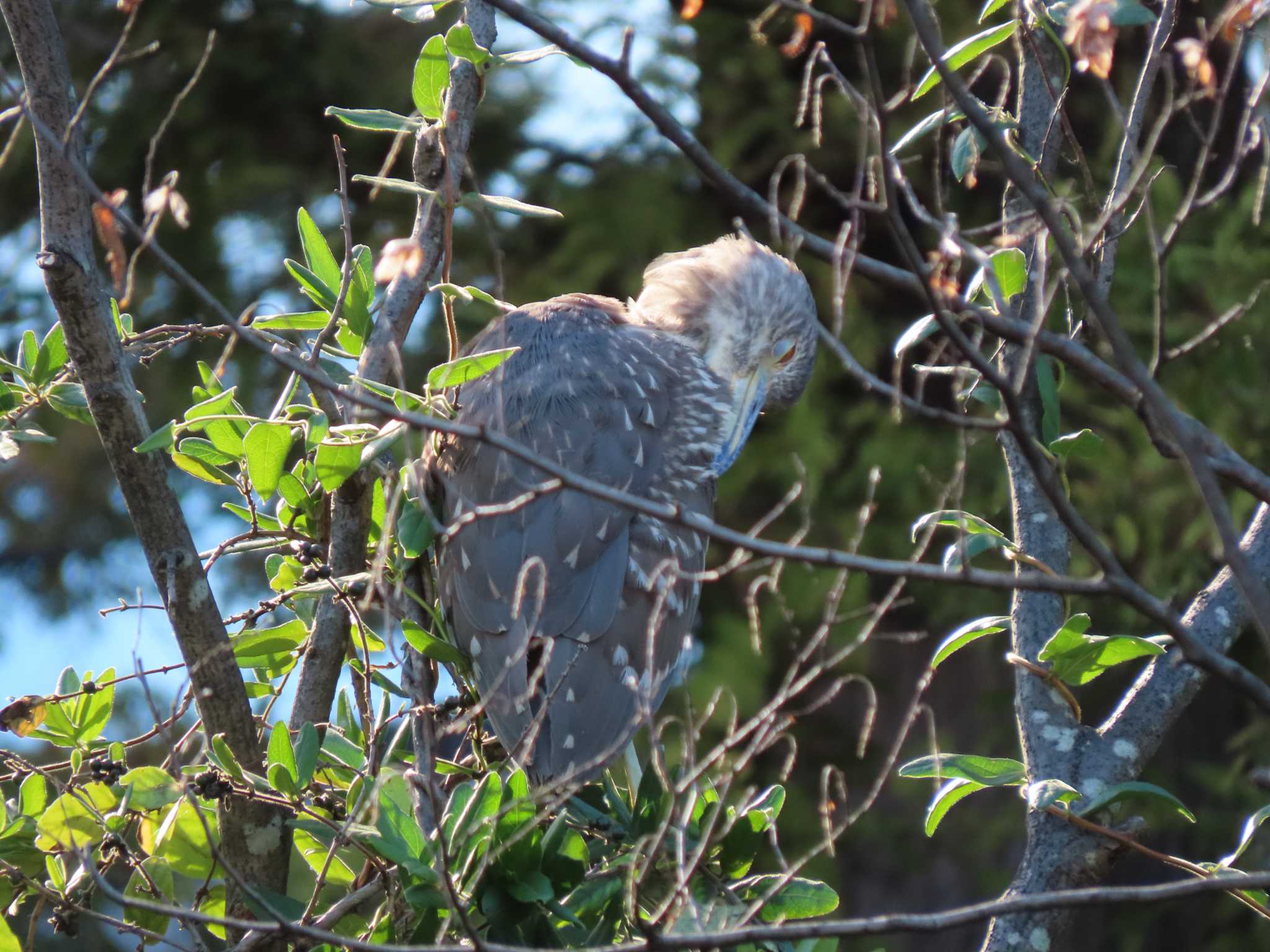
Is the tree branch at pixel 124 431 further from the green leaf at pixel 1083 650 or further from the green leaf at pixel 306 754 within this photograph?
the green leaf at pixel 1083 650

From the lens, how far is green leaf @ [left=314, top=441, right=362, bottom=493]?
1.77 m

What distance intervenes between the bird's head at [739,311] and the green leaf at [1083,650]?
1.54 meters

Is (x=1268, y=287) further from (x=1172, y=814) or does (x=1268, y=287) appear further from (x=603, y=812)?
(x=603, y=812)

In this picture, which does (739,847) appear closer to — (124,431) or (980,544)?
(980,544)

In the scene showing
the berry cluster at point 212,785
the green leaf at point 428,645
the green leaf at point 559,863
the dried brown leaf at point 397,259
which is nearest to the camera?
the dried brown leaf at point 397,259

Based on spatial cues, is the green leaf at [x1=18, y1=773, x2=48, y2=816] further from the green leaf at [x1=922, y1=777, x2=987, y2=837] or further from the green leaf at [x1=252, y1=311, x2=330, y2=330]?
the green leaf at [x1=922, y1=777, x2=987, y2=837]

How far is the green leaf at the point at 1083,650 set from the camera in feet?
5.85

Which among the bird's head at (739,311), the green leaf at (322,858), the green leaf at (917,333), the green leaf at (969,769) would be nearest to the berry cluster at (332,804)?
the green leaf at (322,858)

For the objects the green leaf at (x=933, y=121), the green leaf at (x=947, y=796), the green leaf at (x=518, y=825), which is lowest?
the green leaf at (x=947, y=796)

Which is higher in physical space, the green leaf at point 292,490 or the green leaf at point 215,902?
the green leaf at point 292,490

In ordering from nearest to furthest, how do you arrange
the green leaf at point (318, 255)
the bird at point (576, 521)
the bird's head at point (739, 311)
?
1. the green leaf at point (318, 255)
2. the bird at point (576, 521)
3. the bird's head at point (739, 311)

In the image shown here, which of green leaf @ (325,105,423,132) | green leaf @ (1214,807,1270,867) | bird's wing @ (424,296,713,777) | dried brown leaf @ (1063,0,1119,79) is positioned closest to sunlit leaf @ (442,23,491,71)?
green leaf @ (325,105,423,132)

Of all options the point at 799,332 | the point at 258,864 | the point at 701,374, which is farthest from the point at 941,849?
the point at 258,864

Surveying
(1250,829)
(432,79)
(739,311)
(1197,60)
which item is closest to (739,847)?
(1250,829)
